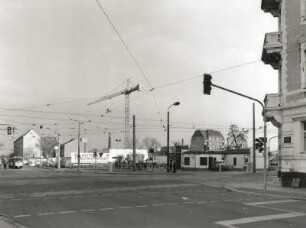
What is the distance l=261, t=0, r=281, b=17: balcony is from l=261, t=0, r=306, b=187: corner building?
315 cm

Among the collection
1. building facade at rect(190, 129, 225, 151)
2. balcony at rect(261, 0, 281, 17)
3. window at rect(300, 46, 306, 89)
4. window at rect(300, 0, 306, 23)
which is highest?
balcony at rect(261, 0, 281, 17)

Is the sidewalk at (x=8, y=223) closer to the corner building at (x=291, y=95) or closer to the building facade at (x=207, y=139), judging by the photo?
the corner building at (x=291, y=95)

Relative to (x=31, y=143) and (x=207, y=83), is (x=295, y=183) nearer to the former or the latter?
(x=207, y=83)

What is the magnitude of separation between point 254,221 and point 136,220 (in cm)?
326

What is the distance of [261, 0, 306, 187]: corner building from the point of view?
3098 centimetres

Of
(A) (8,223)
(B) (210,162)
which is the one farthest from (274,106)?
(B) (210,162)

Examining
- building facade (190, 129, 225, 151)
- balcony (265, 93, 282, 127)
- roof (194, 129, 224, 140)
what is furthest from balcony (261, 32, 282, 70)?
roof (194, 129, 224, 140)

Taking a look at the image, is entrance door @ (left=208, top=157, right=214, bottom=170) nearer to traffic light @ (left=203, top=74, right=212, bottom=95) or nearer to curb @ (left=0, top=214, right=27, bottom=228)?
traffic light @ (left=203, top=74, right=212, bottom=95)

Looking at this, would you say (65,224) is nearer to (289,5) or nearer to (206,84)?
(206,84)

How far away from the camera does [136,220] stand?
14484 millimetres

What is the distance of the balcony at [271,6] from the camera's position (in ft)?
121

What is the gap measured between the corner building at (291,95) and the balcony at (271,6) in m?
3.15

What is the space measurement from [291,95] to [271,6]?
29.3 ft

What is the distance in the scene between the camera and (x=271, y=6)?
37.8 m
